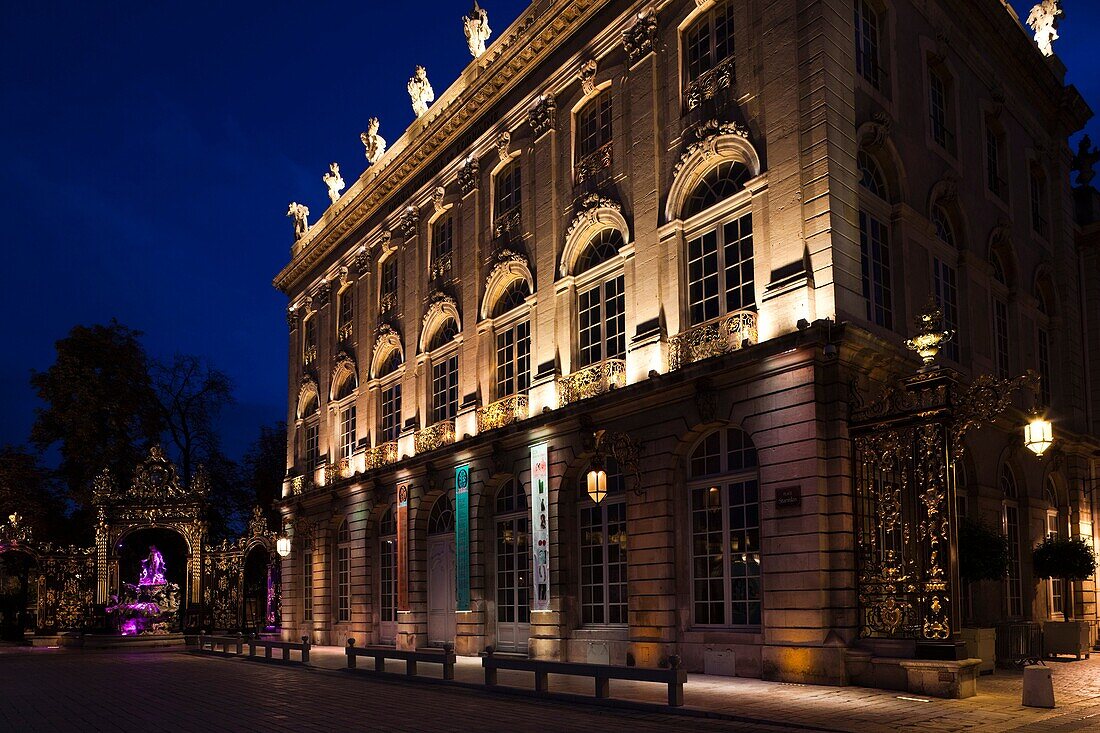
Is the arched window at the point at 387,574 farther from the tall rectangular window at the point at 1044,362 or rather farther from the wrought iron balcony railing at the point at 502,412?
the tall rectangular window at the point at 1044,362

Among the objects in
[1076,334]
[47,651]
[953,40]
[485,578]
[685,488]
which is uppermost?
[953,40]

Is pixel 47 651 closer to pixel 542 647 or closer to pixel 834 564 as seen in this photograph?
pixel 542 647

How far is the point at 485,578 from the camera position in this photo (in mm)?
28797

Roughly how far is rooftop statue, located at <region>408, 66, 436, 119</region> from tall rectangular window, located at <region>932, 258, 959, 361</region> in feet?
67.1

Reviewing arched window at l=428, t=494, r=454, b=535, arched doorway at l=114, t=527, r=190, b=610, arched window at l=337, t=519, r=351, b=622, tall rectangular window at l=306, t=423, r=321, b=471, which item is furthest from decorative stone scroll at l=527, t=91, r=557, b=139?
arched doorway at l=114, t=527, r=190, b=610

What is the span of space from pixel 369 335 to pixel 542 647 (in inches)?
680

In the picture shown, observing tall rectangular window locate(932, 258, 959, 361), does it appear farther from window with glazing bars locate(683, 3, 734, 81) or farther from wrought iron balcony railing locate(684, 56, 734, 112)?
window with glazing bars locate(683, 3, 734, 81)

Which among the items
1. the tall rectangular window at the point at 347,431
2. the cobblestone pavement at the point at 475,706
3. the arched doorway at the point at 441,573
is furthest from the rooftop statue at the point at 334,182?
the cobblestone pavement at the point at 475,706

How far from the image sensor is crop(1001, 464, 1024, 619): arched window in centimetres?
2372

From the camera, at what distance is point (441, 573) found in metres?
31.8

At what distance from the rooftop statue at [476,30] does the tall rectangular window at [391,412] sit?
455 inches

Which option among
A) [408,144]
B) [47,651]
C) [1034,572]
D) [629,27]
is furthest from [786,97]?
[47,651]

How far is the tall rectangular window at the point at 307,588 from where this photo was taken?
42191 mm

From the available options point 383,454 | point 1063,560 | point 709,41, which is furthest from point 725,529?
point 383,454
